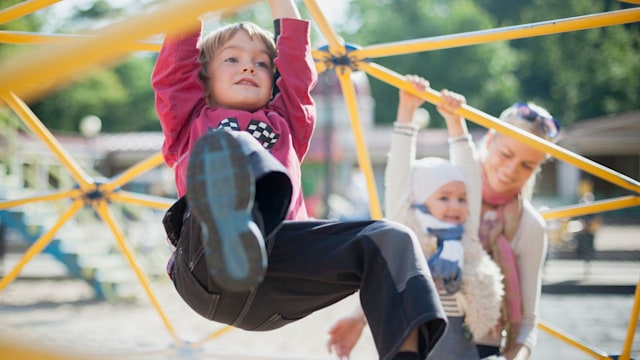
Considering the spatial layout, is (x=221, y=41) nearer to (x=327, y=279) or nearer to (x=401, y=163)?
→ (x=327, y=279)

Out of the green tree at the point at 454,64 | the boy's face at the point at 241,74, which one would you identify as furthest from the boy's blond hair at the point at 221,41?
the green tree at the point at 454,64

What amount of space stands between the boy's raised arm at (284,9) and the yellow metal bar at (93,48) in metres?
1.00

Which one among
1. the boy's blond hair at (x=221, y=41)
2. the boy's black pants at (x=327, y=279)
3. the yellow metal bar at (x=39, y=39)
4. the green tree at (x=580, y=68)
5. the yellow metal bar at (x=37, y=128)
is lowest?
the boy's black pants at (x=327, y=279)

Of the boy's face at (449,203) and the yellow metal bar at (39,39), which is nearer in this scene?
the boy's face at (449,203)

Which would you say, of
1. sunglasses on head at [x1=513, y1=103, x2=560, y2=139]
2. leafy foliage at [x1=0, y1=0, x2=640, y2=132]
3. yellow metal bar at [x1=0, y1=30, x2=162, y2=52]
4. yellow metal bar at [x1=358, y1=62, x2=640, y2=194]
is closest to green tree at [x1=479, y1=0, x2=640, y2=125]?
leafy foliage at [x1=0, y1=0, x2=640, y2=132]

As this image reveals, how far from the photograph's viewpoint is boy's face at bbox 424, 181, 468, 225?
2686mm

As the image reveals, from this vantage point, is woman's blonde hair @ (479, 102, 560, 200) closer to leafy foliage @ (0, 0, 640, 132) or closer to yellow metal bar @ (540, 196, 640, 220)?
yellow metal bar @ (540, 196, 640, 220)

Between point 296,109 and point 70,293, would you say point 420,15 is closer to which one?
point 70,293

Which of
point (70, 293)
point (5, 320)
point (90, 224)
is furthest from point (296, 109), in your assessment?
point (90, 224)

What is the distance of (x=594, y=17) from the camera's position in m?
2.51

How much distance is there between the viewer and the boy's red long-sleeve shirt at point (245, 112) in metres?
2.00

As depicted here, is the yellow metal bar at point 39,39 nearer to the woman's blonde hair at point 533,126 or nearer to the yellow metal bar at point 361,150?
the yellow metal bar at point 361,150

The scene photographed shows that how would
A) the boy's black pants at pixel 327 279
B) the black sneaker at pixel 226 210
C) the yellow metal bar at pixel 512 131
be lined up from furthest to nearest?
1. the yellow metal bar at pixel 512 131
2. the boy's black pants at pixel 327 279
3. the black sneaker at pixel 226 210

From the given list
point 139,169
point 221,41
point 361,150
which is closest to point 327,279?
point 221,41
